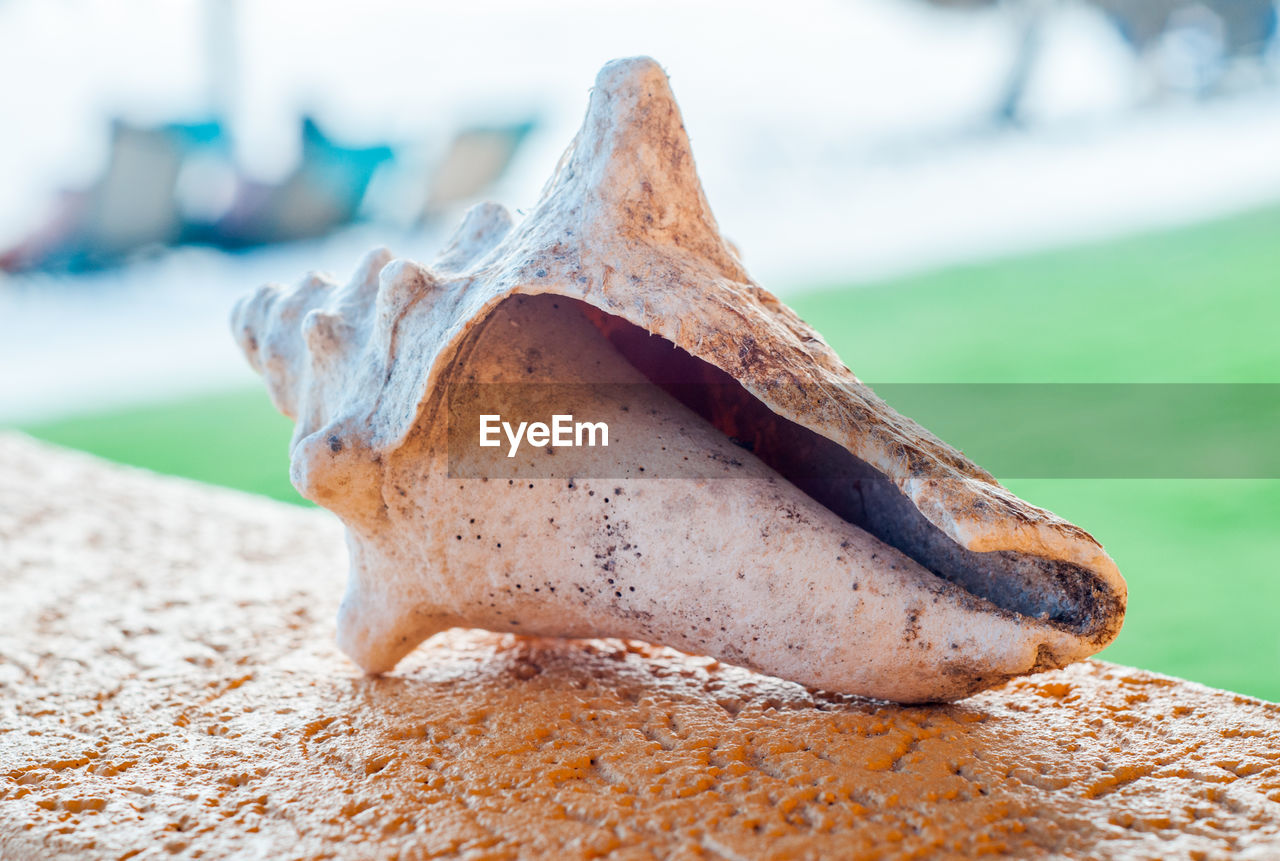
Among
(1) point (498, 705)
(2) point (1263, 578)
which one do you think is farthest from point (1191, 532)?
(1) point (498, 705)

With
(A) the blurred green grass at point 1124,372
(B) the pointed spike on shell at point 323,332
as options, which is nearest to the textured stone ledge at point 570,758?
(B) the pointed spike on shell at point 323,332

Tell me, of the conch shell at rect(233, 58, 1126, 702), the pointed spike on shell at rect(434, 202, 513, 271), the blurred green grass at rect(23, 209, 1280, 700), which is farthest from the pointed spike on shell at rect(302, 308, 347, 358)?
the blurred green grass at rect(23, 209, 1280, 700)

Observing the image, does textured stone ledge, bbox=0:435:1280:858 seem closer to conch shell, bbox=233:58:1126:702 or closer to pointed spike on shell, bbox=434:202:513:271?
conch shell, bbox=233:58:1126:702

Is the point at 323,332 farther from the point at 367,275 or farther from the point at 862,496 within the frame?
the point at 862,496

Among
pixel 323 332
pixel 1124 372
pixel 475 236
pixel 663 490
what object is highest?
pixel 1124 372

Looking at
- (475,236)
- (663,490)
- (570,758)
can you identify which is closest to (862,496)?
(663,490)

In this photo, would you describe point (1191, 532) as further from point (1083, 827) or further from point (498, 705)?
point (498, 705)
